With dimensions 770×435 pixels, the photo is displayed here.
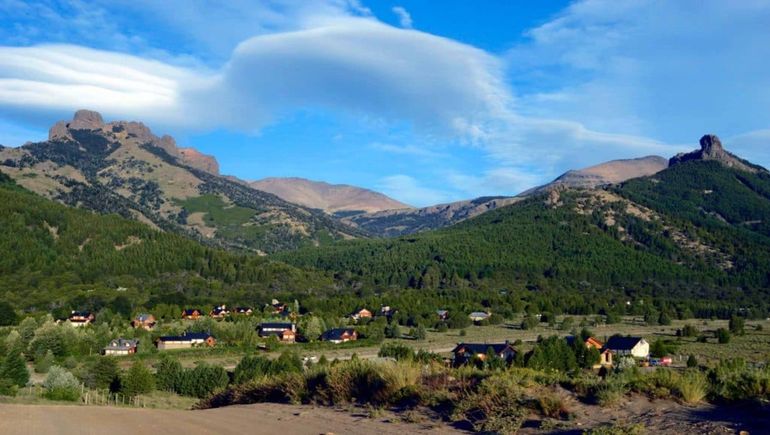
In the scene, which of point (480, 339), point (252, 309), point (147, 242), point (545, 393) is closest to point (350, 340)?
point (480, 339)

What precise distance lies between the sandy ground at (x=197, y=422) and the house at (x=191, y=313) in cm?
9252

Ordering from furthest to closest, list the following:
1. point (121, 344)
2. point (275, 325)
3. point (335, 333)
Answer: point (275, 325)
point (335, 333)
point (121, 344)

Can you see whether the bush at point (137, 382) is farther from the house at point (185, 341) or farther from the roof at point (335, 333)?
the roof at point (335, 333)

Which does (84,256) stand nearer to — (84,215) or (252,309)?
(84,215)

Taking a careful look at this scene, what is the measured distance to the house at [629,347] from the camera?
61.1m

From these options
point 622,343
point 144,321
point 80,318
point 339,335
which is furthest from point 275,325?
point 622,343

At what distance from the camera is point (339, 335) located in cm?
8275

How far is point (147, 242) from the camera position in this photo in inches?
6476

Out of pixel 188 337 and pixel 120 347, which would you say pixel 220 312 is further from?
pixel 120 347

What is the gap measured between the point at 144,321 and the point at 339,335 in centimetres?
3177

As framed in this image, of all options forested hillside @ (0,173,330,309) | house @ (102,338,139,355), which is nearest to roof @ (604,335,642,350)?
house @ (102,338,139,355)

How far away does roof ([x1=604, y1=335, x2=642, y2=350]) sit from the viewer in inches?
2437

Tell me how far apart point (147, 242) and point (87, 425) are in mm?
162776

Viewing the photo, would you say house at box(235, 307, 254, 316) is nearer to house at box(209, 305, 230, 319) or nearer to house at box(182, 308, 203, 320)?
house at box(209, 305, 230, 319)
